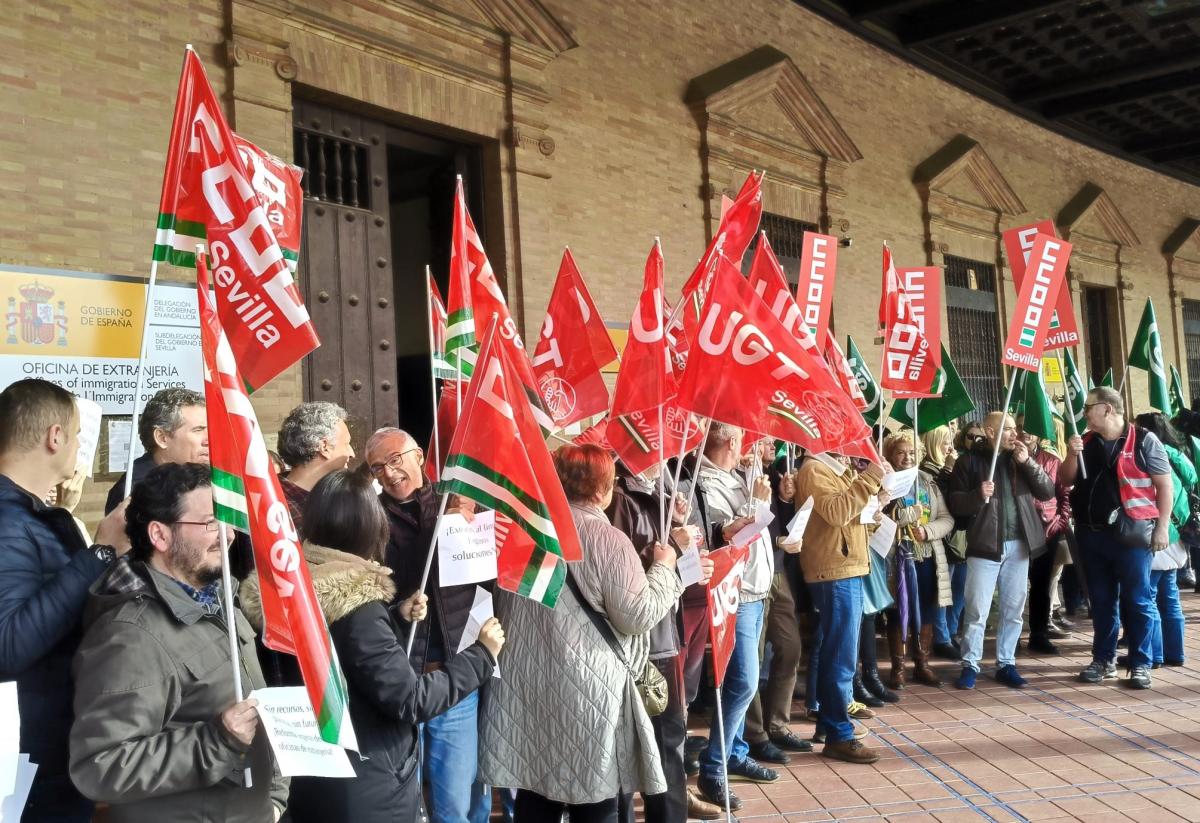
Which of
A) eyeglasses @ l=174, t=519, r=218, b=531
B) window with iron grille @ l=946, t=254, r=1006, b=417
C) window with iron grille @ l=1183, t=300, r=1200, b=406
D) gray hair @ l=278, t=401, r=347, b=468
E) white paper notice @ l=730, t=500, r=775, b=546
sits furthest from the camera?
window with iron grille @ l=1183, t=300, r=1200, b=406

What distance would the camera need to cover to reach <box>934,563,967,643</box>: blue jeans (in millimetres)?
7703

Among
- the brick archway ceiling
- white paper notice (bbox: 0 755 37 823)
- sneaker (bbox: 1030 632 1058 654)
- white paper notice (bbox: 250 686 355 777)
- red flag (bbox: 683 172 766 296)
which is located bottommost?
sneaker (bbox: 1030 632 1058 654)

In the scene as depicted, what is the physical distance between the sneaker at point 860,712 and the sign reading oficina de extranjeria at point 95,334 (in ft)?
14.7

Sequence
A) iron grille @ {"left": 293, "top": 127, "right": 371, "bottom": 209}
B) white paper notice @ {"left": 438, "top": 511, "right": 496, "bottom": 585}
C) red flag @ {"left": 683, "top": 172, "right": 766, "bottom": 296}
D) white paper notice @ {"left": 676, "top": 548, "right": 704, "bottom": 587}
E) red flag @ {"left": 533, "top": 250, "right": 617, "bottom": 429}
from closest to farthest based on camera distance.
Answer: white paper notice @ {"left": 438, "top": 511, "right": 496, "bottom": 585}, white paper notice @ {"left": 676, "top": 548, "right": 704, "bottom": 587}, red flag @ {"left": 683, "top": 172, "right": 766, "bottom": 296}, red flag @ {"left": 533, "top": 250, "right": 617, "bottom": 429}, iron grille @ {"left": 293, "top": 127, "right": 371, "bottom": 209}

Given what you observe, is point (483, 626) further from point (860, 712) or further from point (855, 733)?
point (860, 712)

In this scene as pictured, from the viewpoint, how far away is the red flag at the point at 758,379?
3.82 metres

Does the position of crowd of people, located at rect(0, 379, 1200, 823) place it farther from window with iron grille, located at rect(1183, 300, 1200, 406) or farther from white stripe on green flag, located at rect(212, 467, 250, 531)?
window with iron grille, located at rect(1183, 300, 1200, 406)

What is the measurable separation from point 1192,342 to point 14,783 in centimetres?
2301

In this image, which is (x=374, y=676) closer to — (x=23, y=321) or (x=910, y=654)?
(x=23, y=321)

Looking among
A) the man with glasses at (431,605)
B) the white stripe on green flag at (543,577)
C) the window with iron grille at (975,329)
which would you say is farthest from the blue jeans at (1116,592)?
the window with iron grille at (975,329)

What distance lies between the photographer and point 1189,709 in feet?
20.2

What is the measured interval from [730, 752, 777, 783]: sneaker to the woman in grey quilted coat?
1.77m

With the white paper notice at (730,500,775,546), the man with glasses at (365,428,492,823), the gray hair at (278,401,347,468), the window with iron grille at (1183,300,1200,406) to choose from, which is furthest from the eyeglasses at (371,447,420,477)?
the window with iron grille at (1183,300,1200,406)

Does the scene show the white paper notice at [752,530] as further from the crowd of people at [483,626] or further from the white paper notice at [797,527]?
the white paper notice at [797,527]
